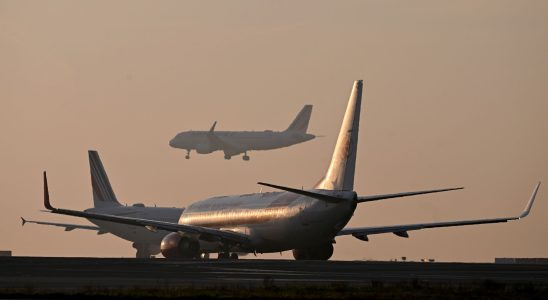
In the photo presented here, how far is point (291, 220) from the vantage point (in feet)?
257

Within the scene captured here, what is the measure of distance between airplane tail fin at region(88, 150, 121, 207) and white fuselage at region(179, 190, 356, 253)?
28.4m

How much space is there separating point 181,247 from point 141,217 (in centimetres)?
2952

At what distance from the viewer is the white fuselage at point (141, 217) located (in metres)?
111

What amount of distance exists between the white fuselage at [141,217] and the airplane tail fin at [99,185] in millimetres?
1168

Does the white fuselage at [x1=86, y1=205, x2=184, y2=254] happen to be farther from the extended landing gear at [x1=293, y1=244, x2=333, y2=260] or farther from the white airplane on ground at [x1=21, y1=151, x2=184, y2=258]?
the extended landing gear at [x1=293, y1=244, x2=333, y2=260]

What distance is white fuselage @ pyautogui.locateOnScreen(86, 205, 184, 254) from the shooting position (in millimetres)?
110750

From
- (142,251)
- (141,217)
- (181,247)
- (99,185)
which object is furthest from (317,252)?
(99,185)

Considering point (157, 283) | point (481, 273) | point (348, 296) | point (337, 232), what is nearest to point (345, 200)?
point (337, 232)

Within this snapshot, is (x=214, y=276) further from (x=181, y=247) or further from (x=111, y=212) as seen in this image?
(x=111, y=212)

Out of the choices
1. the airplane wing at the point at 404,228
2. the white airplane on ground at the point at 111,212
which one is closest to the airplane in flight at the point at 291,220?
the airplane wing at the point at 404,228

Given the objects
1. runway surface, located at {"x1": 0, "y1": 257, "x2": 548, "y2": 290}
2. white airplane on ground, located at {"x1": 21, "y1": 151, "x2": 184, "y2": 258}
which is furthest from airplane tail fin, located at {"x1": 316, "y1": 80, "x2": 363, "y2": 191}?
white airplane on ground, located at {"x1": 21, "y1": 151, "x2": 184, "y2": 258}

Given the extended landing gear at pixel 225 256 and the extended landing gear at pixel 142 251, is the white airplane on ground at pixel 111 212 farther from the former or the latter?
the extended landing gear at pixel 225 256

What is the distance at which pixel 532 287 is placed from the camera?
1665 inches

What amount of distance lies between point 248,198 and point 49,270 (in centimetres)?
3192
